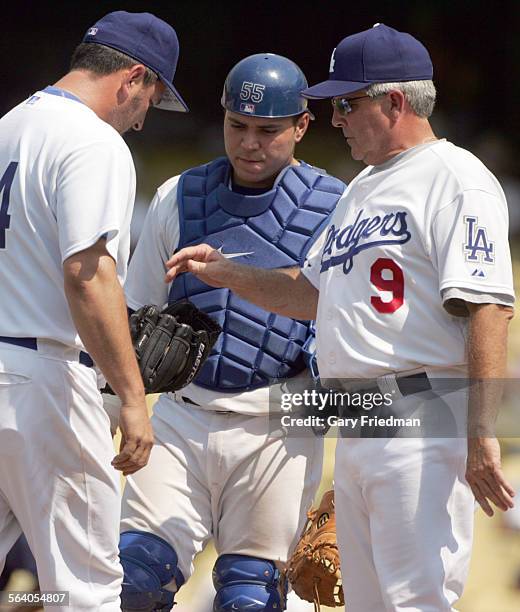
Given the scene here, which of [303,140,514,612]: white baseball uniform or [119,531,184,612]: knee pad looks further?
[119,531,184,612]: knee pad

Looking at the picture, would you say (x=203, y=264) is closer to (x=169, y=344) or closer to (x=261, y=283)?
(x=261, y=283)

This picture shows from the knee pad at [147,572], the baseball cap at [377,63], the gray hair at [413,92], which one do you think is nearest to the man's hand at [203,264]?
the baseball cap at [377,63]

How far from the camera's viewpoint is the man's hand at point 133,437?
287 centimetres

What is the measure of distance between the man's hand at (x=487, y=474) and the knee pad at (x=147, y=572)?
116cm

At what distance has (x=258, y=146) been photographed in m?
3.79

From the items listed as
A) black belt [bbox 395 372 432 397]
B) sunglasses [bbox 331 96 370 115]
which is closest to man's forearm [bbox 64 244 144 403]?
black belt [bbox 395 372 432 397]

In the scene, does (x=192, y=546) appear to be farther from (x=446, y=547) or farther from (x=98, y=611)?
(x=446, y=547)

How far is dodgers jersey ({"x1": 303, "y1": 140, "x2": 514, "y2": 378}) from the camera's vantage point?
2.88 m

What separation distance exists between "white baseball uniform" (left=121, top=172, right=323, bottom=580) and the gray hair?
3.45ft

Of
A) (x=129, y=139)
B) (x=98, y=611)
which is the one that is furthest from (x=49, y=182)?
(x=129, y=139)

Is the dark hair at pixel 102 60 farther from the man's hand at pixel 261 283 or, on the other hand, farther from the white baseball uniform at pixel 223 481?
the white baseball uniform at pixel 223 481

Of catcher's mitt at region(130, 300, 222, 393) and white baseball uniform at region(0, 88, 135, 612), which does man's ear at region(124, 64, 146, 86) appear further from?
catcher's mitt at region(130, 300, 222, 393)

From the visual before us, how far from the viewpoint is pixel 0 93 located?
7.39 metres

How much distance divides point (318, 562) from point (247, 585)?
0.24m
